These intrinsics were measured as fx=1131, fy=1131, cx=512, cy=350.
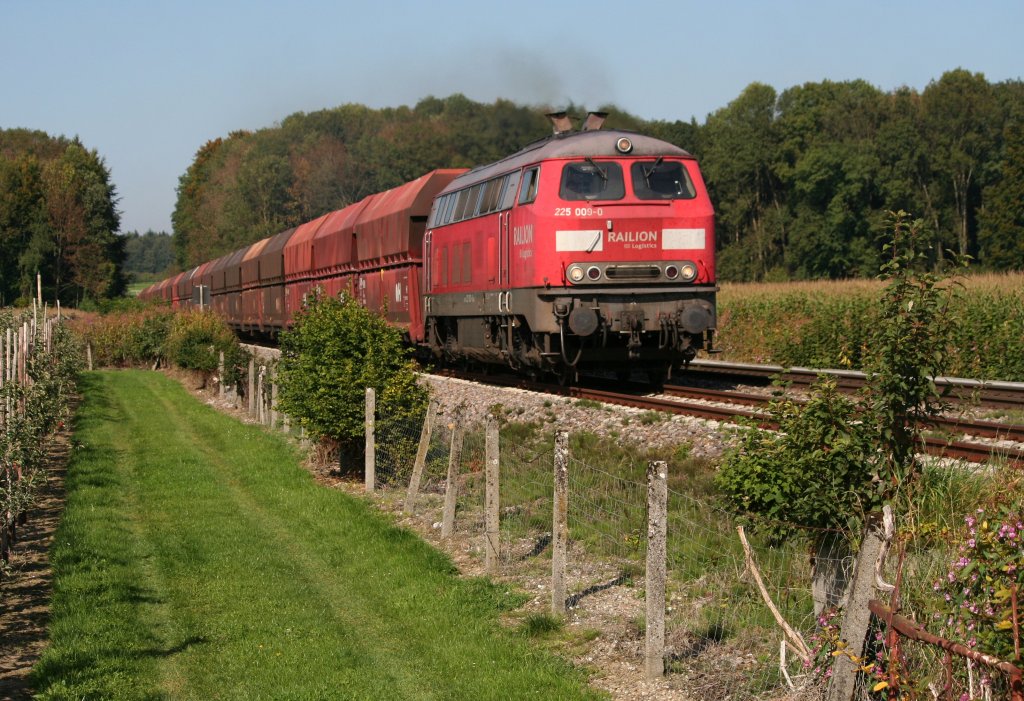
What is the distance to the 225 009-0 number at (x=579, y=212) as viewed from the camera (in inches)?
707

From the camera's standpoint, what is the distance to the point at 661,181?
18781 mm

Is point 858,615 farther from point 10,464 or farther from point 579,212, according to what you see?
point 579,212

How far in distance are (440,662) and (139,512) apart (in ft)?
22.6

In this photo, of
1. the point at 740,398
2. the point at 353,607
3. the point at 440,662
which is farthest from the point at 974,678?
the point at 740,398

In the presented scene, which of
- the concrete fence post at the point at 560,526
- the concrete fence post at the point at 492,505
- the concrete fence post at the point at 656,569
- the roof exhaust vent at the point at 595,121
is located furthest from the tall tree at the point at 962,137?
the concrete fence post at the point at 656,569

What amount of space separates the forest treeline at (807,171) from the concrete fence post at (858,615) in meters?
43.1

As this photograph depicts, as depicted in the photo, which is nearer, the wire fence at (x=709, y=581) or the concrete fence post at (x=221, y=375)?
the wire fence at (x=709, y=581)

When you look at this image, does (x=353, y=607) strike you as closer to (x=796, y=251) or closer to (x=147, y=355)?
(x=147, y=355)

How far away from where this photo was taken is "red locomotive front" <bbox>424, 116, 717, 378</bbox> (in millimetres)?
17906

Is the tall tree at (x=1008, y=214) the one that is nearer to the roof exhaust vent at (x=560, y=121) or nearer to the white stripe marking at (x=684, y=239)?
the roof exhaust vent at (x=560, y=121)

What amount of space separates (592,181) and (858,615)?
1369 centimetres

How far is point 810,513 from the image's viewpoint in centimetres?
707

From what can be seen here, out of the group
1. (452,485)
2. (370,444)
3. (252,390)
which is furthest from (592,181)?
(252,390)

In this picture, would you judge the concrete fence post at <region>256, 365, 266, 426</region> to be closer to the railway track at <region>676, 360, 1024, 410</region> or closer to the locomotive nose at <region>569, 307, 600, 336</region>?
the locomotive nose at <region>569, 307, 600, 336</region>
